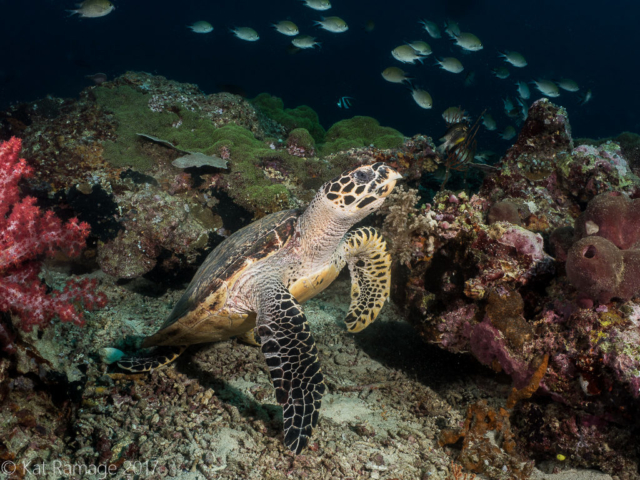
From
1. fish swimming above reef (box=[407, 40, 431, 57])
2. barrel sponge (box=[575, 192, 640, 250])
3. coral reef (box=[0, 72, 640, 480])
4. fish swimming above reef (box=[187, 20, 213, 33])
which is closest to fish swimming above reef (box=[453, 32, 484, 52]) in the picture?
fish swimming above reef (box=[407, 40, 431, 57])

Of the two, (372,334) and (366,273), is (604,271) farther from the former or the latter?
(372,334)

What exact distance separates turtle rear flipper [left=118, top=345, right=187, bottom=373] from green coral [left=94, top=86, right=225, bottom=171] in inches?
126

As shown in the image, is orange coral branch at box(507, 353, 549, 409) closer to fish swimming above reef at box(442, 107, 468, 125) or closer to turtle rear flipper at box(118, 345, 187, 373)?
turtle rear flipper at box(118, 345, 187, 373)

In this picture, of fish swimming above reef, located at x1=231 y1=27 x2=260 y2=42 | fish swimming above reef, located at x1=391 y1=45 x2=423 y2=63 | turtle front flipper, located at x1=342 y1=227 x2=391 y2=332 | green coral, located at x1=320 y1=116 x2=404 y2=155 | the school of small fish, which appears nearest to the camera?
turtle front flipper, located at x1=342 y1=227 x2=391 y2=332

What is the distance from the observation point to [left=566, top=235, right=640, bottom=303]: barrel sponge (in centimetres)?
211

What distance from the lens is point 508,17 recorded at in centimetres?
6266

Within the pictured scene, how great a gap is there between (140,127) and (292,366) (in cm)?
545

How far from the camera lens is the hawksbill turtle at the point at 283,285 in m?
2.35

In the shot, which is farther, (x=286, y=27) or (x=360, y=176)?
(x=286, y=27)

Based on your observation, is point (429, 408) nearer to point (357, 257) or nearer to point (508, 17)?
point (357, 257)

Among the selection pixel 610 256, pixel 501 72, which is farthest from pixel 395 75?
pixel 610 256

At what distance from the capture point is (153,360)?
293 cm

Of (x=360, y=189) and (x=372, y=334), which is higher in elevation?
(x=360, y=189)

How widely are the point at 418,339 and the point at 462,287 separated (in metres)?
1.20
